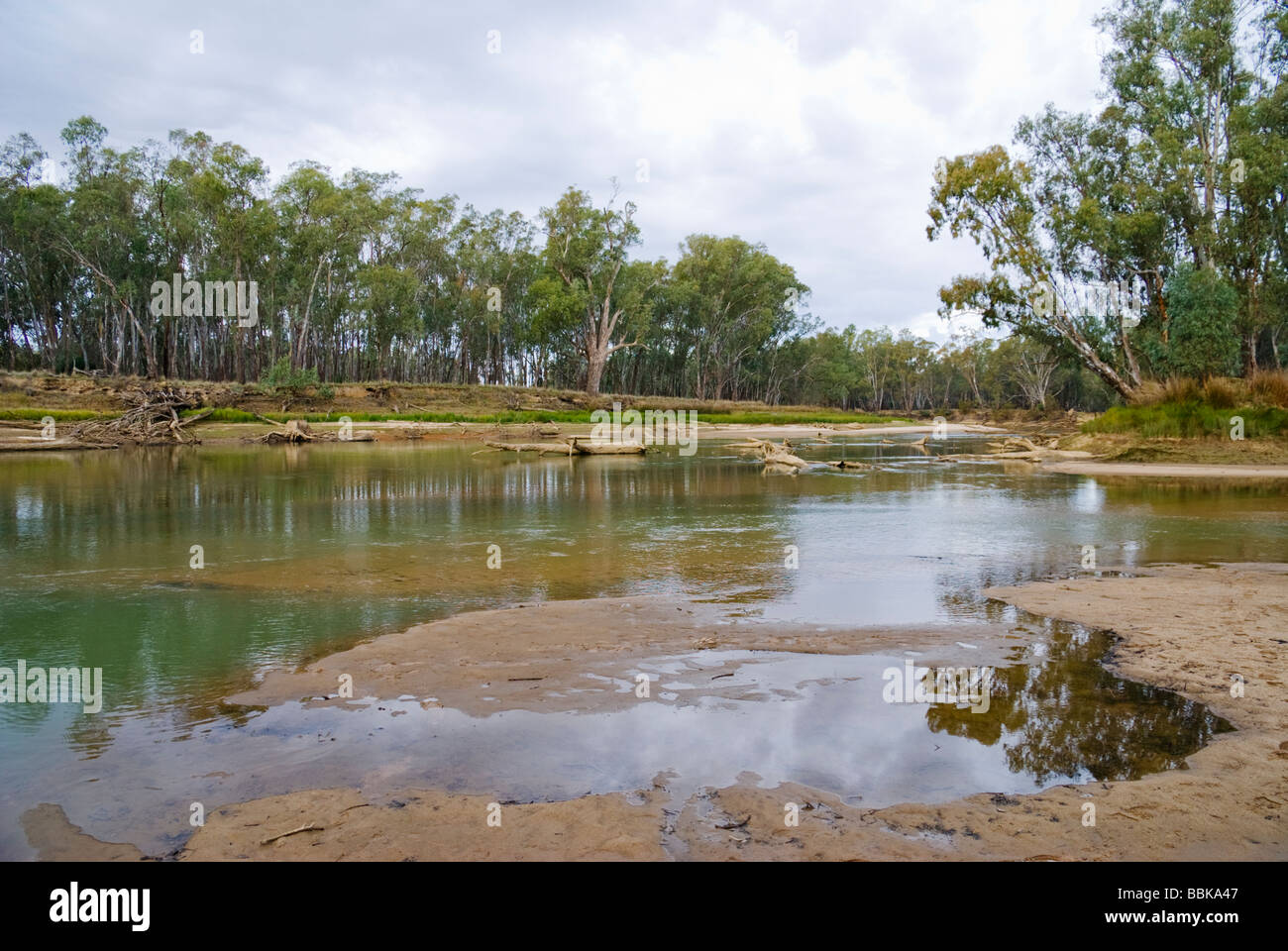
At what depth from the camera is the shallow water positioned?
4.28 m

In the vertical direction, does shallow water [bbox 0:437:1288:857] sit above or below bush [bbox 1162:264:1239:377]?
below

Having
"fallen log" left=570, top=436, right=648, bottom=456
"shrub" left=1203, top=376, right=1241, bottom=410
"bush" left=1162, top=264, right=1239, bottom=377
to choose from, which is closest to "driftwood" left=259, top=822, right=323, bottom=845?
Answer: "fallen log" left=570, top=436, right=648, bottom=456

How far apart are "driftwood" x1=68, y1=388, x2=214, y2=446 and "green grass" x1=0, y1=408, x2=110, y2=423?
6.98 feet

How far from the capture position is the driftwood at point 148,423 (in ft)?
121

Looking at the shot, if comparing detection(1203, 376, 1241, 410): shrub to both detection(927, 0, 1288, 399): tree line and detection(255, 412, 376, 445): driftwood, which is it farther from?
detection(255, 412, 376, 445): driftwood

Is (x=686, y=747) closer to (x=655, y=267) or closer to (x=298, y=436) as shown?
(x=298, y=436)

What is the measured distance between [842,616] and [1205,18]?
37.8 metres

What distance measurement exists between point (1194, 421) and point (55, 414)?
172ft

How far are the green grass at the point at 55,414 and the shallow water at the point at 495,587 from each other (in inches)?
806

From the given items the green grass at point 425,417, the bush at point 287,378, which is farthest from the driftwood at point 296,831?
the bush at point 287,378

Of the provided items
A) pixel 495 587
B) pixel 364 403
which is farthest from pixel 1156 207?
pixel 364 403

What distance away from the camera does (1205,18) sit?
31281mm

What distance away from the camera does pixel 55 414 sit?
40406 millimetres

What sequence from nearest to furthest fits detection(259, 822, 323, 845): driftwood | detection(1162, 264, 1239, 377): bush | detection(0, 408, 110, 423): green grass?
detection(259, 822, 323, 845): driftwood < detection(1162, 264, 1239, 377): bush < detection(0, 408, 110, 423): green grass
